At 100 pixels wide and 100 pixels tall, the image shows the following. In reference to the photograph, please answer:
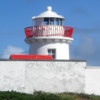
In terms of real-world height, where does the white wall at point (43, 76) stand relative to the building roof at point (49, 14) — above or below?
below

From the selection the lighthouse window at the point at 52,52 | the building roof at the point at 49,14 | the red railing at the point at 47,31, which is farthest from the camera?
the lighthouse window at the point at 52,52

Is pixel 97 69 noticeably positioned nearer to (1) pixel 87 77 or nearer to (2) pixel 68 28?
(1) pixel 87 77

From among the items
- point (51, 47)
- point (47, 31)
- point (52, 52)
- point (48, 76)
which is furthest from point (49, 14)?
point (48, 76)

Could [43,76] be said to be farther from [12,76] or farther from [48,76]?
[12,76]

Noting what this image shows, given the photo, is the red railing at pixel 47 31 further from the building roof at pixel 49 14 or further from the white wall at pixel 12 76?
the white wall at pixel 12 76

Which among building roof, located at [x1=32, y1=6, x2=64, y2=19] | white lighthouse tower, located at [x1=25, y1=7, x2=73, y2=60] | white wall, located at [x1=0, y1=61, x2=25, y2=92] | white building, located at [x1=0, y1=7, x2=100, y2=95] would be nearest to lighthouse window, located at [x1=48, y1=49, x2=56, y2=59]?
white lighthouse tower, located at [x1=25, y1=7, x2=73, y2=60]

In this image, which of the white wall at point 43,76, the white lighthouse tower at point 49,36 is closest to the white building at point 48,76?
the white wall at point 43,76

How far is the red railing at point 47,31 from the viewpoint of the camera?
101ft

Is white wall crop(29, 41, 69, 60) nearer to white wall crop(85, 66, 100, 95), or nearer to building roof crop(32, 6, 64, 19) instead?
building roof crop(32, 6, 64, 19)

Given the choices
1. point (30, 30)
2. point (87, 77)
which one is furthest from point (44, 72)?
point (30, 30)

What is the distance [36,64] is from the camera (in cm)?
2752

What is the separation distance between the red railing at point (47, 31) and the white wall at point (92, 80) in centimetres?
414

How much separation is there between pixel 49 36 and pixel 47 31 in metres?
0.35

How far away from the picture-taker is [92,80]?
92.0 feet
